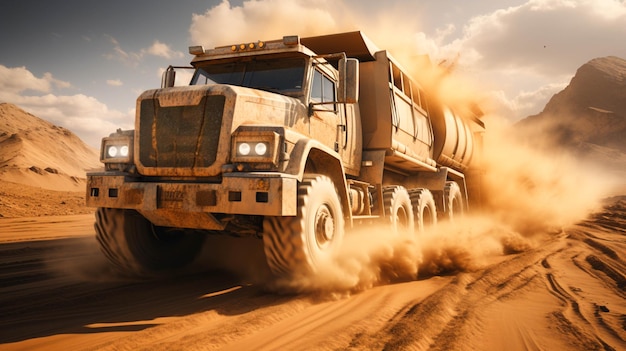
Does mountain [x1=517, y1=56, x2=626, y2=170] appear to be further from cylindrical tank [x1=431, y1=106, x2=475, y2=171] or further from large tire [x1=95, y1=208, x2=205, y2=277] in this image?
large tire [x1=95, y1=208, x2=205, y2=277]

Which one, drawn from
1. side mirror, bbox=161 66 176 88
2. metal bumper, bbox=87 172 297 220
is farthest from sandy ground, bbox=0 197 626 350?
side mirror, bbox=161 66 176 88

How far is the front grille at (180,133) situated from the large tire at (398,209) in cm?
357

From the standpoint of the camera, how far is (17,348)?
8.96 feet

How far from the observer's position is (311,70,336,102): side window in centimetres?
555

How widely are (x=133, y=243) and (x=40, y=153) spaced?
217 feet

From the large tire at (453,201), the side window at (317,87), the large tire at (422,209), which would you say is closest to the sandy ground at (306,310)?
the large tire at (422,209)

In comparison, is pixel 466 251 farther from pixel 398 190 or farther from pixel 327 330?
pixel 327 330

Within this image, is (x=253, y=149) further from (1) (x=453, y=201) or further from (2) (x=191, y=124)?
(1) (x=453, y=201)

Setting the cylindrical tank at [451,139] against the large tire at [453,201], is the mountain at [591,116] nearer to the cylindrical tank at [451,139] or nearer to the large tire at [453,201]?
the cylindrical tank at [451,139]

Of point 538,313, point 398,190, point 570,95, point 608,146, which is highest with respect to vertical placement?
point 570,95

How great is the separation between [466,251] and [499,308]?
2256 mm

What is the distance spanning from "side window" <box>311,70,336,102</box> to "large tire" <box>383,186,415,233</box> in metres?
2.06

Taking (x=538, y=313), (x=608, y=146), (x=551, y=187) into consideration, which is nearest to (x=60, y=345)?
(x=538, y=313)

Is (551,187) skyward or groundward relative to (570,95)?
groundward
